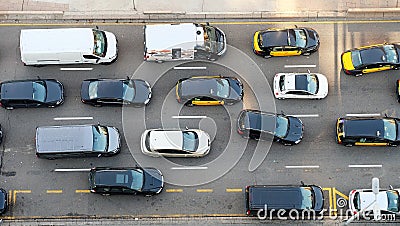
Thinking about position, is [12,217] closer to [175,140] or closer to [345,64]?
[175,140]

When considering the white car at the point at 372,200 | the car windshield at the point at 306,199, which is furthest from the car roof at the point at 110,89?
the white car at the point at 372,200

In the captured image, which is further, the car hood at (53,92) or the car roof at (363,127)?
the car hood at (53,92)

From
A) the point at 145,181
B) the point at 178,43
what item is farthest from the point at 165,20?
the point at 145,181

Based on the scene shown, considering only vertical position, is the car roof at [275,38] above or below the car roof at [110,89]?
above

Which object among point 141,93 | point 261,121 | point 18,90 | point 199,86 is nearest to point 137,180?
point 141,93

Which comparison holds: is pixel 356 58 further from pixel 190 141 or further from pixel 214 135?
pixel 190 141

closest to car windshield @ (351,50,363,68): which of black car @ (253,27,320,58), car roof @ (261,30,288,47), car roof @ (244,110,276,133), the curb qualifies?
black car @ (253,27,320,58)

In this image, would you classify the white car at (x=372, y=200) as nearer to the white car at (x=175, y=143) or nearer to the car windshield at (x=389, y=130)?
the car windshield at (x=389, y=130)
